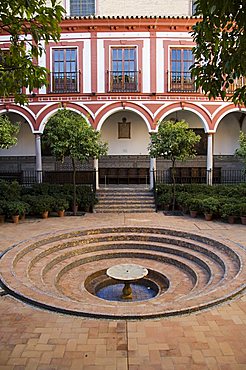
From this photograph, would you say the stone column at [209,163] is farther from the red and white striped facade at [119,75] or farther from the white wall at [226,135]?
the white wall at [226,135]

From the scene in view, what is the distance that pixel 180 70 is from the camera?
1614 centimetres

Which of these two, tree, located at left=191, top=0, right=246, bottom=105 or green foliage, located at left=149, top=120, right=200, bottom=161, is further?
green foliage, located at left=149, top=120, right=200, bottom=161

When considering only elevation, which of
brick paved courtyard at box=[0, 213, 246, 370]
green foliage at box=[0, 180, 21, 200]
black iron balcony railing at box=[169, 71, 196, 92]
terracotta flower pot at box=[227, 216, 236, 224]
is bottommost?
brick paved courtyard at box=[0, 213, 246, 370]

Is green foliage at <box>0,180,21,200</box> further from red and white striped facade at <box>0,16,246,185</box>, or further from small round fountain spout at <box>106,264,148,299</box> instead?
small round fountain spout at <box>106,264,148,299</box>

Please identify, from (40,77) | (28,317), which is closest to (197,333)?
(28,317)

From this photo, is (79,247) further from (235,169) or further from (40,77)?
(235,169)

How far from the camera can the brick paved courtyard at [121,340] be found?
3811 mm

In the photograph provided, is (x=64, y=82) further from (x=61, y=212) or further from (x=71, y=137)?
(x=61, y=212)

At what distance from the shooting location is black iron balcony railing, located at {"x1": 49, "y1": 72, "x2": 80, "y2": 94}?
16047mm

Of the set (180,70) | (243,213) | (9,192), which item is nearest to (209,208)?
(243,213)

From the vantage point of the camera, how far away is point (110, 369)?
372 cm

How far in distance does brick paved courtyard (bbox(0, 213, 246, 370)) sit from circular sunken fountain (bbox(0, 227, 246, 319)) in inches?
8.6

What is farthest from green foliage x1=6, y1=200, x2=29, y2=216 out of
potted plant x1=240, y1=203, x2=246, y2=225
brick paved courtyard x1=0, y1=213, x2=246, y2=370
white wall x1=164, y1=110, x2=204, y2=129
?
white wall x1=164, y1=110, x2=204, y2=129

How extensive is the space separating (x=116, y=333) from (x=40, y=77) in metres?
3.50
